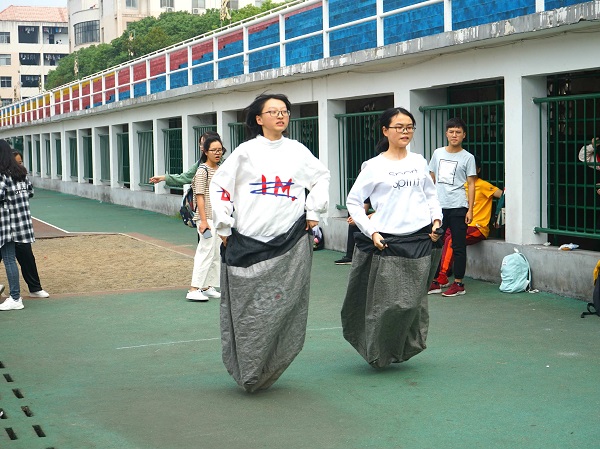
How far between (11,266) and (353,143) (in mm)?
7095

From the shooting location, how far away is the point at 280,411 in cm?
625

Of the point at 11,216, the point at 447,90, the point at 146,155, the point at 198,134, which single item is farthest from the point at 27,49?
the point at 11,216

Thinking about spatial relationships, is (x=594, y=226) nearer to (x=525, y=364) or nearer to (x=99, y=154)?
(x=525, y=364)

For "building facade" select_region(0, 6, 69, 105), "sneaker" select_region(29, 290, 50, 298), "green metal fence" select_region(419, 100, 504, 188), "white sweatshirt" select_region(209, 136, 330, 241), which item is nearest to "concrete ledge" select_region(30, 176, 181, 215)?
"green metal fence" select_region(419, 100, 504, 188)

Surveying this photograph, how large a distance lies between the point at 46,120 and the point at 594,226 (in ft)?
102

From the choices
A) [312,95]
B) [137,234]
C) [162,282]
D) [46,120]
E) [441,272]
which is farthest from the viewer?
[46,120]

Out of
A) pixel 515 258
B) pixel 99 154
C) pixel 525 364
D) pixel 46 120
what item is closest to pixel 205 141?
pixel 515 258

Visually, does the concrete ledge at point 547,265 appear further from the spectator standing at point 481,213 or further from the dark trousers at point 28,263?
the dark trousers at point 28,263

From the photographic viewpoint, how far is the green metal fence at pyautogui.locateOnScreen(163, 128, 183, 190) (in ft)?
82.6

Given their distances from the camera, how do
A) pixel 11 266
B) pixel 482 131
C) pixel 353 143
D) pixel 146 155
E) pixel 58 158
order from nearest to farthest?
pixel 11 266 → pixel 482 131 → pixel 353 143 → pixel 146 155 → pixel 58 158

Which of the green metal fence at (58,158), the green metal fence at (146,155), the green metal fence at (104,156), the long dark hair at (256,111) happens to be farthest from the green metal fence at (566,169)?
the green metal fence at (58,158)

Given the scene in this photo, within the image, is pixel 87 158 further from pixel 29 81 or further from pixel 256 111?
pixel 29 81

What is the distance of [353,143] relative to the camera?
16125mm

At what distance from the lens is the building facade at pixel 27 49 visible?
118875 mm
